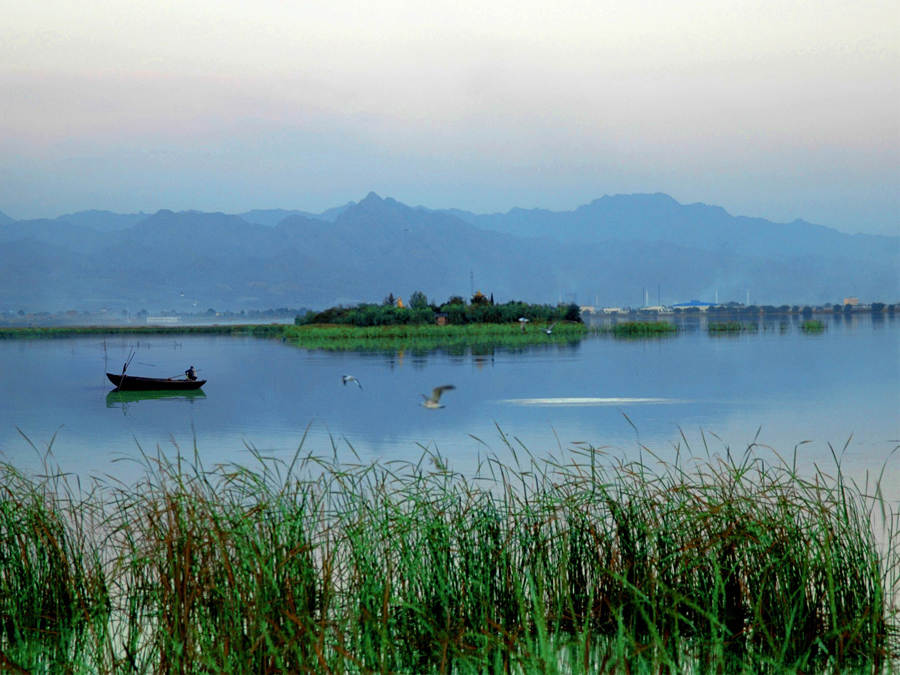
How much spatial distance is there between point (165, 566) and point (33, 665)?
859 mm

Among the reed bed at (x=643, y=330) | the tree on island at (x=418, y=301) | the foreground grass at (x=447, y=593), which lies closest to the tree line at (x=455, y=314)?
the tree on island at (x=418, y=301)

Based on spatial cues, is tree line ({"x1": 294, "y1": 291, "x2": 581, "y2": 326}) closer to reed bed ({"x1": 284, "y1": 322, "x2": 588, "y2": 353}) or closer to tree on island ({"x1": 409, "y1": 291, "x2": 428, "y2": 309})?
tree on island ({"x1": 409, "y1": 291, "x2": 428, "y2": 309})

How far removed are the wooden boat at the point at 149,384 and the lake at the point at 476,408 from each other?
39 cm

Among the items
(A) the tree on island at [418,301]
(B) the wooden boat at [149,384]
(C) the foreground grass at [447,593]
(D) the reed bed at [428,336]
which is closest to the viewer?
(C) the foreground grass at [447,593]

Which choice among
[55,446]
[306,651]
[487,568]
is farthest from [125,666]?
[55,446]

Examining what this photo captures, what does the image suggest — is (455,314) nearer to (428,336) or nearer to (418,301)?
(418,301)

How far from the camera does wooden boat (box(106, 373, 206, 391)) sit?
28.2m

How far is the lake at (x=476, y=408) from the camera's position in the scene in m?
16.6

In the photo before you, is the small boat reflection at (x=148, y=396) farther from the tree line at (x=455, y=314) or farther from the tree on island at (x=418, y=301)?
the tree on island at (x=418, y=301)

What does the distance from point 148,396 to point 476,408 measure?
11833mm

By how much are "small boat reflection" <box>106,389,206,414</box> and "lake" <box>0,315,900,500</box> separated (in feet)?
0.87

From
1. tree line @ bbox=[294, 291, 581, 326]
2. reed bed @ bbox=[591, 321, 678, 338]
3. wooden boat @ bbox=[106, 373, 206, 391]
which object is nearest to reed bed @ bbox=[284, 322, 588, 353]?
tree line @ bbox=[294, 291, 581, 326]

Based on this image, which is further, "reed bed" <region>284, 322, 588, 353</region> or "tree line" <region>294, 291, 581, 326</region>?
"tree line" <region>294, 291, 581, 326</region>

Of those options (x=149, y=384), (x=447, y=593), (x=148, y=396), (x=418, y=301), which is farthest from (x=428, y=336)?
(x=447, y=593)
